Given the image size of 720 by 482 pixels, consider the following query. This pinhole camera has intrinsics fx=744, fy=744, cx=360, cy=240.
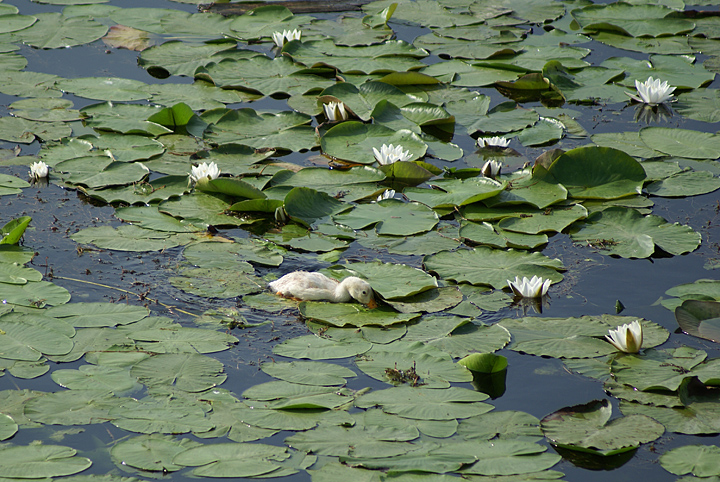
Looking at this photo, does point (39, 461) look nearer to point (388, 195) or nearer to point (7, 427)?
point (7, 427)

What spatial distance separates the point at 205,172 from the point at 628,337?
3.55m

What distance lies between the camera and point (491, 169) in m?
6.32

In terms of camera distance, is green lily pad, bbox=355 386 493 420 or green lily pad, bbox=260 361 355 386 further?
green lily pad, bbox=260 361 355 386

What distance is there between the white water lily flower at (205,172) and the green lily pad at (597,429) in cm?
346

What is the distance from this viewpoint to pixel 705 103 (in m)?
7.70

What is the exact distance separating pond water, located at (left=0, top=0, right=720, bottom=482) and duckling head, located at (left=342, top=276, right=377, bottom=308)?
0.57 feet

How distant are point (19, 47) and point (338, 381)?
6909 mm

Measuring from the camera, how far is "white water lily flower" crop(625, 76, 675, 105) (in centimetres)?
762

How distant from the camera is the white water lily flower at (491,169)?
20.7 ft

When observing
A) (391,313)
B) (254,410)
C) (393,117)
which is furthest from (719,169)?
(254,410)

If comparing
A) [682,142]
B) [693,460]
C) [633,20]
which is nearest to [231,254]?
[693,460]

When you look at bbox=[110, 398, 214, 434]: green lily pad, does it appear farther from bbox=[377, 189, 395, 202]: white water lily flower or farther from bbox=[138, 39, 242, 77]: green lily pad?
bbox=[138, 39, 242, 77]: green lily pad

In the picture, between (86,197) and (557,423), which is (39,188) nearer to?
(86,197)

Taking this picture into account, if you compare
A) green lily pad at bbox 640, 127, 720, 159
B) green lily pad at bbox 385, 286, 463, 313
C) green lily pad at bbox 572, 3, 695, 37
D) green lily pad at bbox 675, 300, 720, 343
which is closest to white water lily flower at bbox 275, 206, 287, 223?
green lily pad at bbox 385, 286, 463, 313
